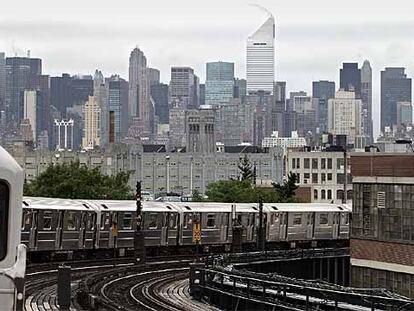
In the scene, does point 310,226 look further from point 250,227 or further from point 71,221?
point 71,221

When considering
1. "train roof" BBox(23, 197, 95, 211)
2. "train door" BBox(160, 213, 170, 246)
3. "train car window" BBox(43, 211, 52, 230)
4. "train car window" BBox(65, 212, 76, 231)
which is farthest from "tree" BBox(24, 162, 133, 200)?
"train car window" BBox(43, 211, 52, 230)

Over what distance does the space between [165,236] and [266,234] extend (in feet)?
24.9

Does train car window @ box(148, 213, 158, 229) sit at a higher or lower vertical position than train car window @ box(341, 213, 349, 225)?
higher

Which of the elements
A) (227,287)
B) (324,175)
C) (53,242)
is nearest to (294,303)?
(227,287)

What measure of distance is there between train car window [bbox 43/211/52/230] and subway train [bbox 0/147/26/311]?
31.0 metres

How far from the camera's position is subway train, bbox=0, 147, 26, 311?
9398 mm

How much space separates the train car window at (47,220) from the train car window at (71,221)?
4.36 ft

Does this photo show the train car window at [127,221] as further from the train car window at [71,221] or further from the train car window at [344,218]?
the train car window at [344,218]

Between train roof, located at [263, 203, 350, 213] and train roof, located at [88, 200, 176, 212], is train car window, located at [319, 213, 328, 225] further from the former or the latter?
train roof, located at [88, 200, 176, 212]

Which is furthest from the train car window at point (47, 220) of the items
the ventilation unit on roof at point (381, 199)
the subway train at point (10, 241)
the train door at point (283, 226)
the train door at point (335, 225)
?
the subway train at point (10, 241)

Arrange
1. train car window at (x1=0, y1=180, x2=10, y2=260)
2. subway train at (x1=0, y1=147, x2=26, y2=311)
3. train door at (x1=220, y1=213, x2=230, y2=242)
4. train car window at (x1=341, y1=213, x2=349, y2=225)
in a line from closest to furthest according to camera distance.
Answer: subway train at (x1=0, y1=147, x2=26, y2=311), train car window at (x1=0, y1=180, x2=10, y2=260), train door at (x1=220, y1=213, x2=230, y2=242), train car window at (x1=341, y1=213, x2=349, y2=225)

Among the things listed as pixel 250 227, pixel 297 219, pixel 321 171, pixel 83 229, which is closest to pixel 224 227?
pixel 250 227

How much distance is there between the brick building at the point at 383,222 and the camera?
103 ft

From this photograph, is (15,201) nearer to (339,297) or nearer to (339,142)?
(339,297)
